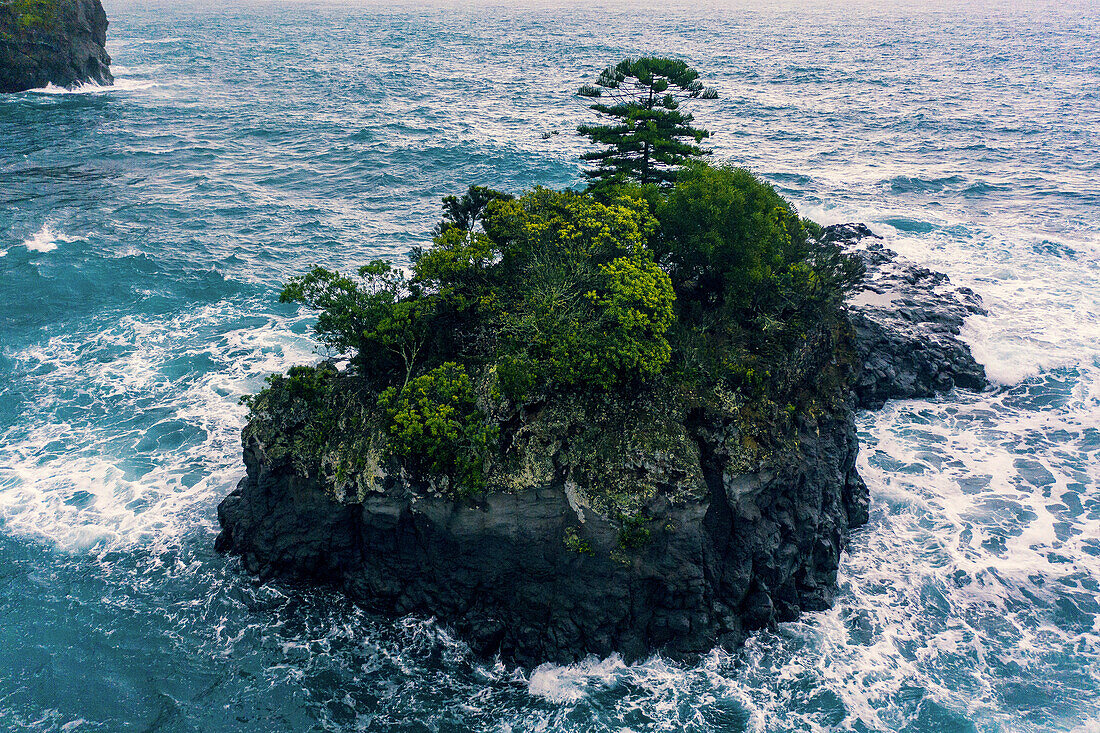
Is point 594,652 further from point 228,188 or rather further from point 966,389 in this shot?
point 228,188

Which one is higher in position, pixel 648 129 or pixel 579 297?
pixel 648 129

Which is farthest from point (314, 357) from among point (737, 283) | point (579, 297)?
point (737, 283)

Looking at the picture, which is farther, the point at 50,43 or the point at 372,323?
the point at 50,43

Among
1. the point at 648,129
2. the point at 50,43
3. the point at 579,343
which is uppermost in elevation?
the point at 50,43

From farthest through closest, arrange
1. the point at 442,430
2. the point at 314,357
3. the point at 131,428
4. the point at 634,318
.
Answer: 1. the point at 314,357
2. the point at 131,428
3. the point at 634,318
4. the point at 442,430

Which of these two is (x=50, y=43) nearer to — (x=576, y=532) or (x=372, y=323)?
(x=372, y=323)

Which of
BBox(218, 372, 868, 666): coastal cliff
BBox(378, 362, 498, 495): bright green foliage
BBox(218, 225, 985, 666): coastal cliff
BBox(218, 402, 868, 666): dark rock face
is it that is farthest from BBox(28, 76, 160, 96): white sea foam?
BBox(378, 362, 498, 495): bright green foliage

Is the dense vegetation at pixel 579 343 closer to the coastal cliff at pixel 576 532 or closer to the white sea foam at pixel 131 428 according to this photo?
the coastal cliff at pixel 576 532
